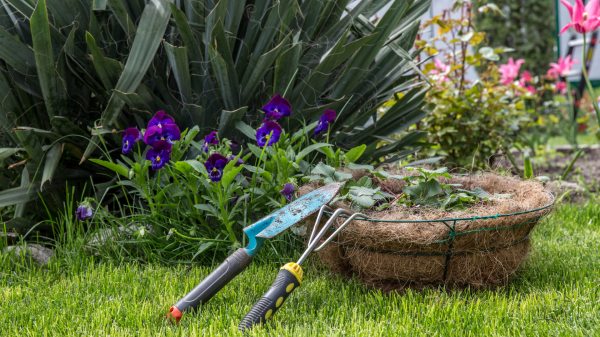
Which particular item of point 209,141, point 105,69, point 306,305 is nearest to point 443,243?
point 306,305

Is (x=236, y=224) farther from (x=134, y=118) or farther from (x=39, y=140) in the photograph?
(x=39, y=140)

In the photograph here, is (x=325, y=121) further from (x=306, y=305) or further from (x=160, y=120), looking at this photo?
(x=306, y=305)

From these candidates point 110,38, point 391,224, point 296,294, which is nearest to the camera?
point 391,224

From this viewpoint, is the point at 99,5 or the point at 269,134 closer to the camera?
the point at 269,134

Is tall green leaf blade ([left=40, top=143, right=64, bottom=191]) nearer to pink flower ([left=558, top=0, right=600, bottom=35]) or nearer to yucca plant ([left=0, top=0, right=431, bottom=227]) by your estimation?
yucca plant ([left=0, top=0, right=431, bottom=227])

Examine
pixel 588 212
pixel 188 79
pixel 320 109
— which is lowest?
pixel 588 212

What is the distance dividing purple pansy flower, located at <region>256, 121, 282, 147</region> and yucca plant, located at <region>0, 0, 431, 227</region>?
0.37 feet

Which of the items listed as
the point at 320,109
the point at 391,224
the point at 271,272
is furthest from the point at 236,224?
the point at 391,224

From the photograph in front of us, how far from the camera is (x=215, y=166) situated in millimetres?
1399

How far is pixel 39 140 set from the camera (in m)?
1.84

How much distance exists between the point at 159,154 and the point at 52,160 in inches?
20.4

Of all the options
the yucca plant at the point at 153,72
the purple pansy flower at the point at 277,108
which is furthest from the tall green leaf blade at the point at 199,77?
the purple pansy flower at the point at 277,108

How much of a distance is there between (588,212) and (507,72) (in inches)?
59.4

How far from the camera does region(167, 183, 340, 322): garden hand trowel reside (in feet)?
3.66
